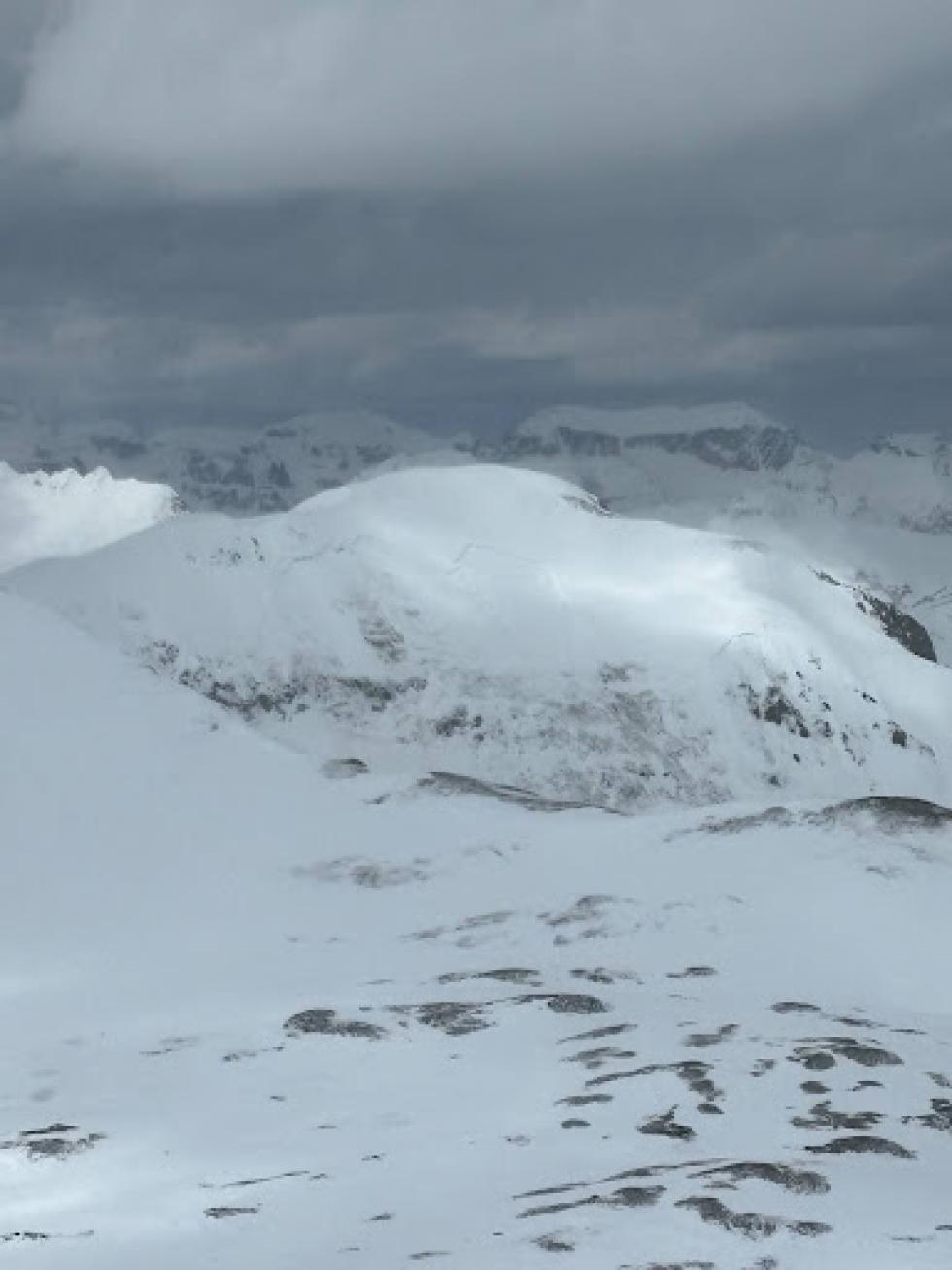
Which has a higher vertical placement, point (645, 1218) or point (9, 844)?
point (9, 844)

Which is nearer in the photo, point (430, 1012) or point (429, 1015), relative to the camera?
point (429, 1015)

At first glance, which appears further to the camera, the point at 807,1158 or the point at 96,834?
the point at 96,834

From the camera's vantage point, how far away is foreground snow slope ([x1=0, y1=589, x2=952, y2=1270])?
95.7 ft

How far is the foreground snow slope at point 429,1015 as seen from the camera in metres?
29.2

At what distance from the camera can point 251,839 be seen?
85312 millimetres

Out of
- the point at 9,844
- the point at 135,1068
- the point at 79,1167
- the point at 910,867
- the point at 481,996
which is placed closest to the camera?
the point at 79,1167

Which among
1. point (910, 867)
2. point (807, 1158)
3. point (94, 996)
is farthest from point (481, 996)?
point (910, 867)

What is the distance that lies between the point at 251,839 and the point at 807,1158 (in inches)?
2258

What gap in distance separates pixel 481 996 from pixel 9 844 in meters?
34.6

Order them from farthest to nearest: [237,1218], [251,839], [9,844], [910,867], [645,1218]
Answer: [251,839], [9,844], [910,867], [237,1218], [645,1218]

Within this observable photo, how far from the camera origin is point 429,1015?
4909 centimetres

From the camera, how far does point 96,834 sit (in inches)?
3253

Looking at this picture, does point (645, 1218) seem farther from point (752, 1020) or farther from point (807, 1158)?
point (752, 1020)

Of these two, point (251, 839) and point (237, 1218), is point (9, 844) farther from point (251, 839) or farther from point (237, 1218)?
point (237, 1218)
